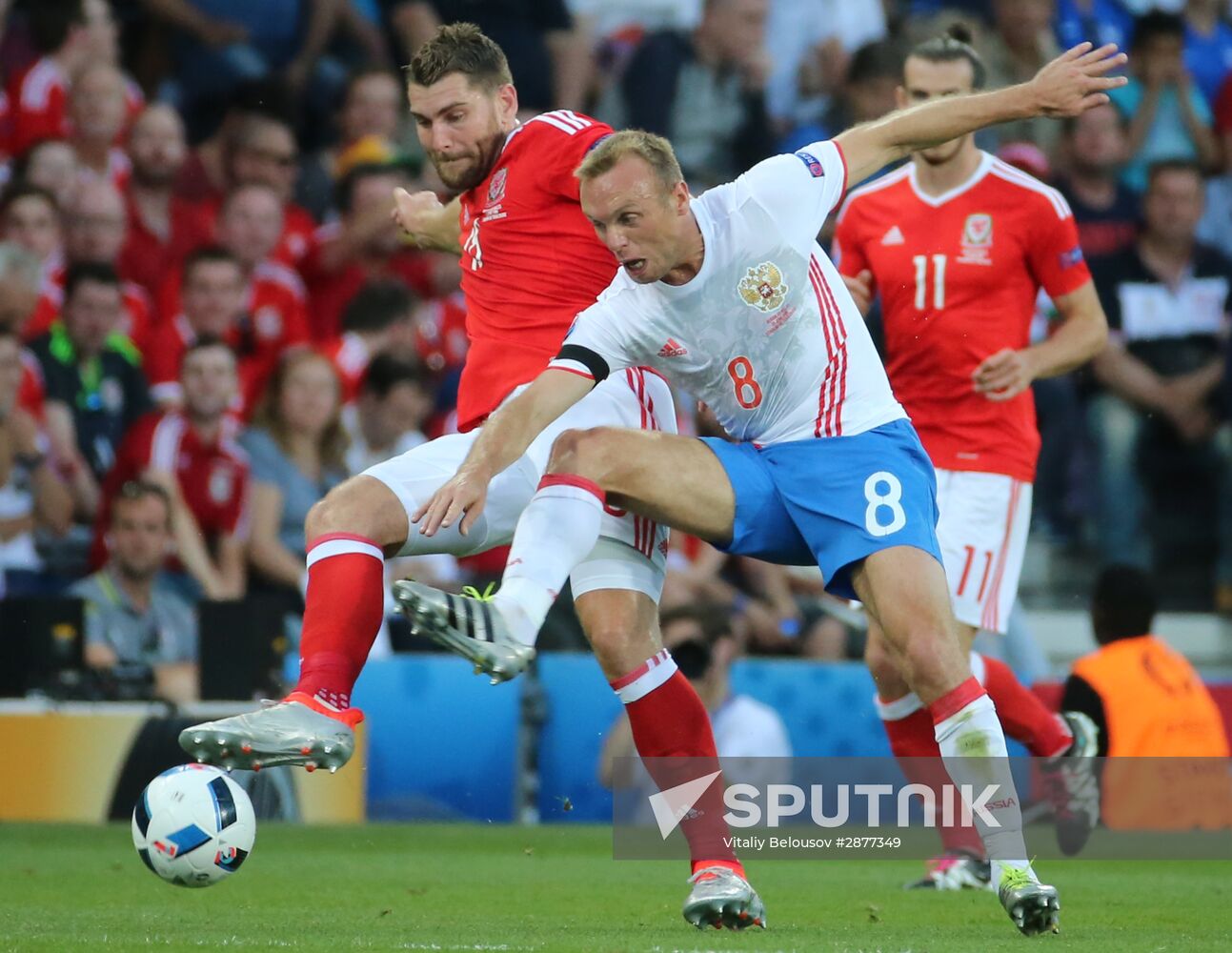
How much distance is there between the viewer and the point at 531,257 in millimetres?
6516

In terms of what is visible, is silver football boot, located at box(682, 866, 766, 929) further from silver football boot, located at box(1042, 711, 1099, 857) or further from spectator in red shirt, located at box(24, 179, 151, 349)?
spectator in red shirt, located at box(24, 179, 151, 349)

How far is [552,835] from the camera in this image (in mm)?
10125

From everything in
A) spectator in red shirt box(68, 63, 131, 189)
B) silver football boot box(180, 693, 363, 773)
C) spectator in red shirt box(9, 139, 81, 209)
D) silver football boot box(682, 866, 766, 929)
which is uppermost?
spectator in red shirt box(68, 63, 131, 189)

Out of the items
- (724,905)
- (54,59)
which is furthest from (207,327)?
(724,905)

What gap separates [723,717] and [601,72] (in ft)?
20.6

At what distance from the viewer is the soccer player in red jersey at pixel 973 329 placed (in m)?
7.84

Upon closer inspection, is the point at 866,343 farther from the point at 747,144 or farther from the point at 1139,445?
the point at 747,144

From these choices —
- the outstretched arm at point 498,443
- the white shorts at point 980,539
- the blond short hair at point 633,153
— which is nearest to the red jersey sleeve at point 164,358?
the white shorts at point 980,539

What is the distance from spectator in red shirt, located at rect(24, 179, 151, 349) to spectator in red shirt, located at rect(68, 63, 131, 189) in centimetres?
28

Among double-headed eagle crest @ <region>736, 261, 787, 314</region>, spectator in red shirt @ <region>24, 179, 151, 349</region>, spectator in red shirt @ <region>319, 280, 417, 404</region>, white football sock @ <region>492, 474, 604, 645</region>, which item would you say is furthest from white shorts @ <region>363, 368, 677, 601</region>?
spectator in red shirt @ <region>24, 179, 151, 349</region>

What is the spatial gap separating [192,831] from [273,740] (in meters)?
0.55

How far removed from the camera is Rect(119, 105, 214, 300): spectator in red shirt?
12844mm

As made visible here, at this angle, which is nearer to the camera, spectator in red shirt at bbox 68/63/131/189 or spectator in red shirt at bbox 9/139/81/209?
spectator in red shirt at bbox 9/139/81/209

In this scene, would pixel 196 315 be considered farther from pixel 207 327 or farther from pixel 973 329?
pixel 973 329
